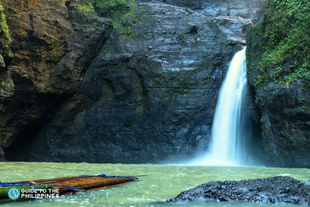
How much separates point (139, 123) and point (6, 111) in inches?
268

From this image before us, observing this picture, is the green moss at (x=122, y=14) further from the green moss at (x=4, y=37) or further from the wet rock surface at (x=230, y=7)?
the green moss at (x=4, y=37)

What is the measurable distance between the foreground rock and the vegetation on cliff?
909 cm

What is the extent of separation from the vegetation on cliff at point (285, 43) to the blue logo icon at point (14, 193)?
11637mm

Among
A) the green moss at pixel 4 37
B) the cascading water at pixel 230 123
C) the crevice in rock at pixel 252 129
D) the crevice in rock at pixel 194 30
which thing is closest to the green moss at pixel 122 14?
the crevice in rock at pixel 194 30

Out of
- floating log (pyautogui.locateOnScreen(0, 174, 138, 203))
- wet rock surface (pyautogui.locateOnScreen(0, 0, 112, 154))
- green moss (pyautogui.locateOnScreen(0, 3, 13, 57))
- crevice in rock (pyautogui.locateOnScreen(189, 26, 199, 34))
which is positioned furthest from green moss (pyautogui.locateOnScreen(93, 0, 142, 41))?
floating log (pyautogui.locateOnScreen(0, 174, 138, 203))

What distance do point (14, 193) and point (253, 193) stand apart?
3350 millimetres

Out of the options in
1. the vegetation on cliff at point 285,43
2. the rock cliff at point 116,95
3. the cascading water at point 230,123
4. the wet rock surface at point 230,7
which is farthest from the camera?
the wet rock surface at point 230,7

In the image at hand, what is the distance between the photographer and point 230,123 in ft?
57.2

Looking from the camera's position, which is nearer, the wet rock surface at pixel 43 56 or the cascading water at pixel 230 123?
the wet rock surface at pixel 43 56

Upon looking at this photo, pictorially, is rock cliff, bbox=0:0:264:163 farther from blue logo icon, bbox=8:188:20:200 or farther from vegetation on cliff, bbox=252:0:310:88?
blue logo icon, bbox=8:188:20:200

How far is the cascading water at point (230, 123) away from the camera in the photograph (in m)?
17.1

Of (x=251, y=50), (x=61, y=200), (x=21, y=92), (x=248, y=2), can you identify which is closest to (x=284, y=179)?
(x=61, y=200)
